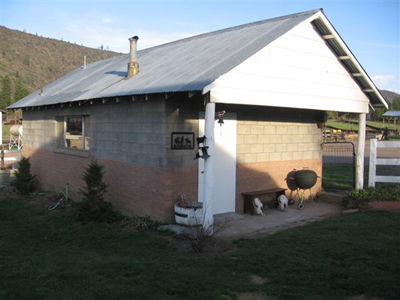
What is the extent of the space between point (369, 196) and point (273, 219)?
2.78 meters

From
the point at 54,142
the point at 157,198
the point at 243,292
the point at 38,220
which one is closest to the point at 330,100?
the point at 157,198

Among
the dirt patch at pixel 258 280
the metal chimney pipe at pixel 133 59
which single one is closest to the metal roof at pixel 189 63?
the metal chimney pipe at pixel 133 59

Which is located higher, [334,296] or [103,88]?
[103,88]

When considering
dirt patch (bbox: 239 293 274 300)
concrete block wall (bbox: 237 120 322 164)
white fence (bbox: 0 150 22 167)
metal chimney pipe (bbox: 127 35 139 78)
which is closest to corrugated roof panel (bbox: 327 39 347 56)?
concrete block wall (bbox: 237 120 322 164)

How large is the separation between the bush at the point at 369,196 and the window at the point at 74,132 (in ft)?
25.4

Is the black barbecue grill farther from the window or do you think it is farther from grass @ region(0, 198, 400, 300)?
the window

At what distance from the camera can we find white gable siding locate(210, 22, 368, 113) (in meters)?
8.59

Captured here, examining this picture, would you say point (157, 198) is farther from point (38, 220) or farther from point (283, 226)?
point (38, 220)

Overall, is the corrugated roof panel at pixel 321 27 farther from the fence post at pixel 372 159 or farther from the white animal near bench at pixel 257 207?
the white animal near bench at pixel 257 207

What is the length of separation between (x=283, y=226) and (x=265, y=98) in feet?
9.56

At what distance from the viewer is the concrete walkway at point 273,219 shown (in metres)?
8.83

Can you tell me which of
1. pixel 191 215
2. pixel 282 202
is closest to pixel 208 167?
pixel 191 215

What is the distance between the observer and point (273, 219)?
10094 mm

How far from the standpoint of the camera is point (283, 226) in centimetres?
938
